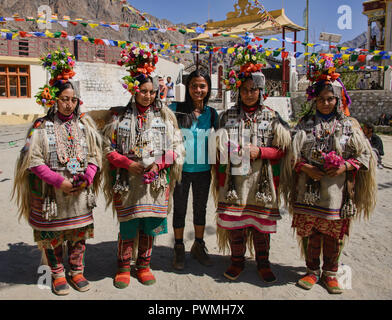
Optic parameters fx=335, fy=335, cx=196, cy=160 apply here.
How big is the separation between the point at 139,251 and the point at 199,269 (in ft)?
1.99

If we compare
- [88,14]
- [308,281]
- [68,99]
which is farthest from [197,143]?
[88,14]

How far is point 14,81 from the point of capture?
54.9 feet

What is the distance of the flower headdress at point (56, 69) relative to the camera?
2561 mm

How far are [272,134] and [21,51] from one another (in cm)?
1770

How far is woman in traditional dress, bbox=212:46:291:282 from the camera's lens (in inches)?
110

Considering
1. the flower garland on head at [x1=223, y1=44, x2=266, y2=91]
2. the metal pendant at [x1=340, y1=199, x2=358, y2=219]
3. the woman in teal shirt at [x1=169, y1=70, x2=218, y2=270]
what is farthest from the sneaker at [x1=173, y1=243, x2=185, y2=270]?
the flower garland on head at [x1=223, y1=44, x2=266, y2=91]

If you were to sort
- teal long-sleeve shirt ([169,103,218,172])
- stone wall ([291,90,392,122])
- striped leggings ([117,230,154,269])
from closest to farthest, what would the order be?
1. striped leggings ([117,230,154,269])
2. teal long-sleeve shirt ([169,103,218,172])
3. stone wall ([291,90,392,122])

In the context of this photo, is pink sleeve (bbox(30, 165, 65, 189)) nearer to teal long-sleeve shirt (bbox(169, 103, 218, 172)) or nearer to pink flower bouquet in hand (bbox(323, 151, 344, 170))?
teal long-sleeve shirt (bbox(169, 103, 218, 172))

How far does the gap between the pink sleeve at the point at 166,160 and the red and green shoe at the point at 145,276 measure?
903 mm

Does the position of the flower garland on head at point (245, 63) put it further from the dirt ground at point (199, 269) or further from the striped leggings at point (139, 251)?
the dirt ground at point (199, 269)

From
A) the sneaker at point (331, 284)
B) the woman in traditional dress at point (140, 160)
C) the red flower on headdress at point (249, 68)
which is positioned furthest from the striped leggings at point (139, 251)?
the red flower on headdress at point (249, 68)

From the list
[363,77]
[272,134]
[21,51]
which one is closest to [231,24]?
[363,77]

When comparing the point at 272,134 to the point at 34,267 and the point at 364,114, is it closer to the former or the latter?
the point at 34,267

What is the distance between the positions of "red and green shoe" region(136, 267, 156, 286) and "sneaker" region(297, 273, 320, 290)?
4.06 feet
